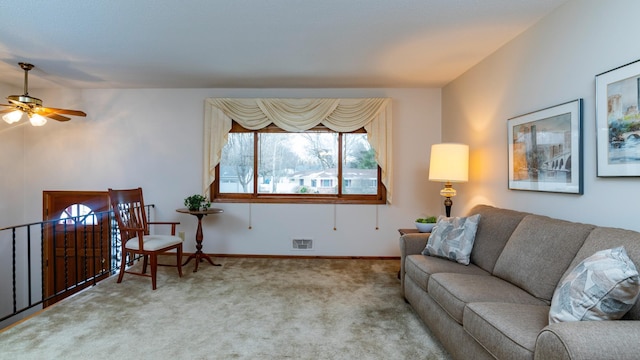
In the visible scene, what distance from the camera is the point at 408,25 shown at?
99.5 inches

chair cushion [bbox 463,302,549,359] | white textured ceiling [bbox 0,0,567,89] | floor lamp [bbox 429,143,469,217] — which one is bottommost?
chair cushion [bbox 463,302,549,359]

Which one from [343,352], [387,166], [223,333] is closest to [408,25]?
[387,166]

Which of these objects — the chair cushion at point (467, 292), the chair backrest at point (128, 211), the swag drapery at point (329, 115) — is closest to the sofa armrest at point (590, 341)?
the chair cushion at point (467, 292)

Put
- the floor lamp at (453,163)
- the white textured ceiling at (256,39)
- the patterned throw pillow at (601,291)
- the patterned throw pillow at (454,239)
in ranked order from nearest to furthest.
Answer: the patterned throw pillow at (601,291), the white textured ceiling at (256,39), the patterned throw pillow at (454,239), the floor lamp at (453,163)

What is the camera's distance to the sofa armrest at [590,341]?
3.44ft

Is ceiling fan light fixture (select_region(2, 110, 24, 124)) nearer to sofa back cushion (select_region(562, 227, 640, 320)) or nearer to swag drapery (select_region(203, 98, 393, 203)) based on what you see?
swag drapery (select_region(203, 98, 393, 203))

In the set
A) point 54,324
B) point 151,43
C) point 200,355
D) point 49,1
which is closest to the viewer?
point 200,355

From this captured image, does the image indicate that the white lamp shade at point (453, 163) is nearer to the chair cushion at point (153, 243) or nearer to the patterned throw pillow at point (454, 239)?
the patterned throw pillow at point (454, 239)

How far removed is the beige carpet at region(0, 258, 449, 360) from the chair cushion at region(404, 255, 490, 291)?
0.35m

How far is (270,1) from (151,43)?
1410 mm

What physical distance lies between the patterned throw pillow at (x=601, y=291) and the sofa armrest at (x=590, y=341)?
4.0 inches

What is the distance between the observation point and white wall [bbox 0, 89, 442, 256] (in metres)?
4.35

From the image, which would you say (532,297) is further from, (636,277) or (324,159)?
(324,159)

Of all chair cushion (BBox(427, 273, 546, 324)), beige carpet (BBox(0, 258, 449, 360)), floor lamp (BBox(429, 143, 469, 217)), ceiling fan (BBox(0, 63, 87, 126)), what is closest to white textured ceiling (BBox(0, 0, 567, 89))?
ceiling fan (BBox(0, 63, 87, 126))
